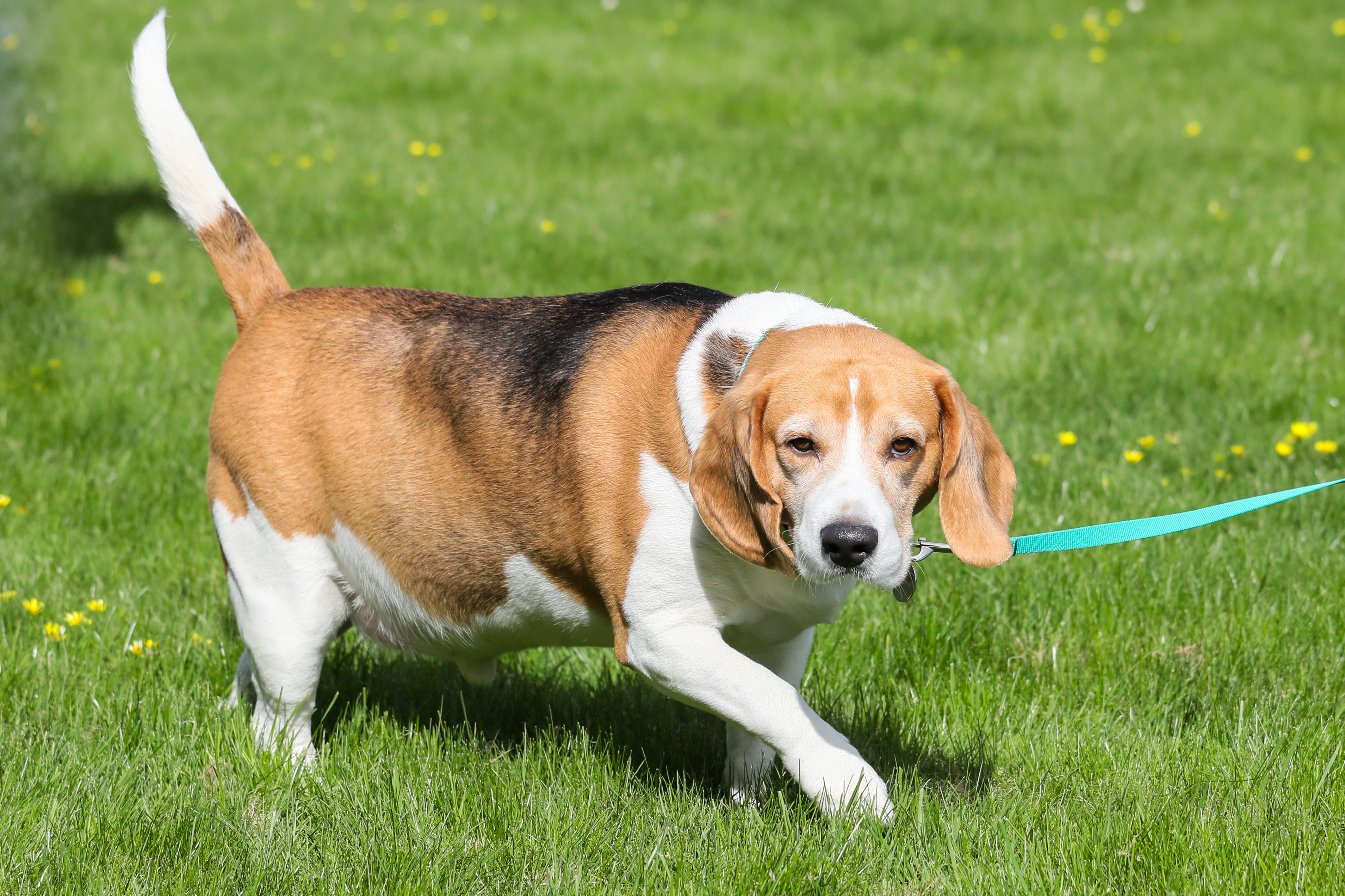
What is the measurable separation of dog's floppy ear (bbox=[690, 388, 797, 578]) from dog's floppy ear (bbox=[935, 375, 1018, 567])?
38 cm

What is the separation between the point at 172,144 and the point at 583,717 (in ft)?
6.94

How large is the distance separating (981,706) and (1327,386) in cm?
299

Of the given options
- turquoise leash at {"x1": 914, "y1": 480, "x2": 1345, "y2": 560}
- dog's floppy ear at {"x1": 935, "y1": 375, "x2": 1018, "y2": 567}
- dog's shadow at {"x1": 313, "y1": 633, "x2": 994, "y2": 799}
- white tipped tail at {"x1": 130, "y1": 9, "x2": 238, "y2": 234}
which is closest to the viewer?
dog's floppy ear at {"x1": 935, "y1": 375, "x2": 1018, "y2": 567}

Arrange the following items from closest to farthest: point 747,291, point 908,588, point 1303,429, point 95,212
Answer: point 908,588 < point 1303,429 < point 747,291 < point 95,212

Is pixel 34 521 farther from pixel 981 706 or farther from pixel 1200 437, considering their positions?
pixel 1200 437

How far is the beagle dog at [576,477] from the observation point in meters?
2.90

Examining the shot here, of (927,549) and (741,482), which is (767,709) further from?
(927,549)

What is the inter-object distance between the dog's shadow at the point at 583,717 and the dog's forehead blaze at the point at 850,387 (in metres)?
1.04

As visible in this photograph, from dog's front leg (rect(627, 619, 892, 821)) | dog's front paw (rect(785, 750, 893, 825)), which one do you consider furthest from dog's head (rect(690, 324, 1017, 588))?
dog's front paw (rect(785, 750, 893, 825))

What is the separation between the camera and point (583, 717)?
13.3 ft

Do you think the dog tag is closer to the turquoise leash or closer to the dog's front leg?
the turquoise leash

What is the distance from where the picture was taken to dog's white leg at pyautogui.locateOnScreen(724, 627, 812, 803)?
11.4 ft

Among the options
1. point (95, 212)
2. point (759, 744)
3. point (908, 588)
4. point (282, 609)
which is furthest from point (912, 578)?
point (95, 212)

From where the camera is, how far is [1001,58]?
35.6 feet
